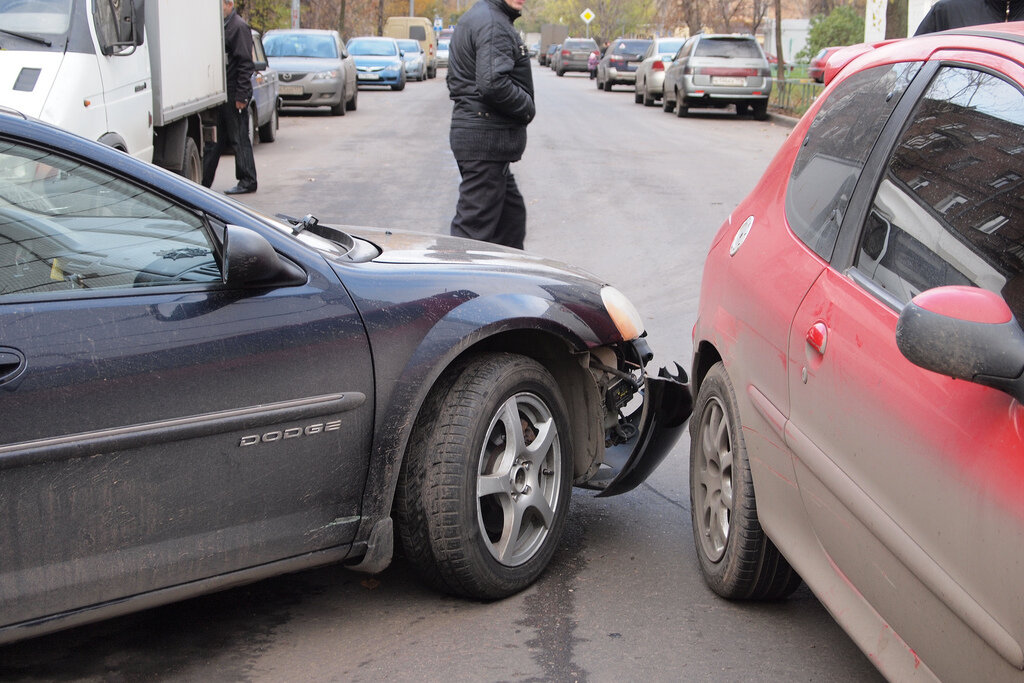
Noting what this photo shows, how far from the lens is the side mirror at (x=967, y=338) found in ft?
6.49

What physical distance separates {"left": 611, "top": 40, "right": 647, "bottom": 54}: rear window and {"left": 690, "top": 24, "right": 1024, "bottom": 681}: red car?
33121 mm

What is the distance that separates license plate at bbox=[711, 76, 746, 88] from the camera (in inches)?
907

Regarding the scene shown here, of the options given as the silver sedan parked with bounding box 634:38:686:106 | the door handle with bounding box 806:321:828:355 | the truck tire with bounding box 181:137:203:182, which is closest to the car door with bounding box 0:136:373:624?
the door handle with bounding box 806:321:828:355

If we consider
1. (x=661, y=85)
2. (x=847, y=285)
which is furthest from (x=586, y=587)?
(x=661, y=85)

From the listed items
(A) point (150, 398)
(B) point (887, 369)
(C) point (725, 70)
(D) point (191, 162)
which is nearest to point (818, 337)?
(B) point (887, 369)

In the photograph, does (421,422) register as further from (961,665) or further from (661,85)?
(661,85)

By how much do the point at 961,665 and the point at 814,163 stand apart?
175 centimetres

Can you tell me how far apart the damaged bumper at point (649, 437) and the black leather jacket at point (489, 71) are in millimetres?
2917

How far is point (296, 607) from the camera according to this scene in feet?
11.7

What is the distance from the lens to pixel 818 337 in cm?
284

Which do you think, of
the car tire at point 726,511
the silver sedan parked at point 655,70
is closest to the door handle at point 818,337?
the car tire at point 726,511

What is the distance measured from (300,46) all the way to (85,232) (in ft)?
65.2

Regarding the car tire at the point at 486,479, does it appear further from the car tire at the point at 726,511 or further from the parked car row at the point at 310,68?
the parked car row at the point at 310,68

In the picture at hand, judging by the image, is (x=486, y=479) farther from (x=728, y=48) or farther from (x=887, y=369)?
(x=728, y=48)
